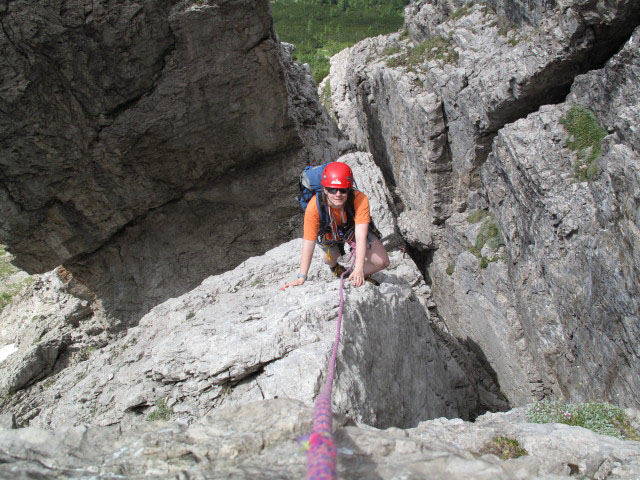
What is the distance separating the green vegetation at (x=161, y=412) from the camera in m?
5.93

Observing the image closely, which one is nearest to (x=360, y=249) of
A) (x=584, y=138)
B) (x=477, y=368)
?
(x=584, y=138)

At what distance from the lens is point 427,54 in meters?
18.2

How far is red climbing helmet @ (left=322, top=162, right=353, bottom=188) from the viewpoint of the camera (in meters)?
6.67

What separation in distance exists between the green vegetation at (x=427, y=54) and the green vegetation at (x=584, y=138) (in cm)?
604

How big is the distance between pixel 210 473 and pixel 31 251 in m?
14.8

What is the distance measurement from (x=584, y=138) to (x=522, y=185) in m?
2.06

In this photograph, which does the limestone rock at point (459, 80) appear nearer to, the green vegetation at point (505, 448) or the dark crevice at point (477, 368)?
the dark crevice at point (477, 368)

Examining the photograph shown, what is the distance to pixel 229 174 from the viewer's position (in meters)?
16.5

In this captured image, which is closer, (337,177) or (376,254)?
(337,177)

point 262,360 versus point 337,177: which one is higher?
point 337,177

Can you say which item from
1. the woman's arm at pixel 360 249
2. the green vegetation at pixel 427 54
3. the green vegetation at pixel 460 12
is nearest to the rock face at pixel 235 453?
the woman's arm at pixel 360 249

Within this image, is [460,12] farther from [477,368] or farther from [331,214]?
[331,214]

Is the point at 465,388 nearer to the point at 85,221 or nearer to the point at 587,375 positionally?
the point at 587,375

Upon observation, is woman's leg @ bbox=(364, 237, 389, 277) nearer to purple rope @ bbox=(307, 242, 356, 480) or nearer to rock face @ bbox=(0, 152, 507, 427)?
rock face @ bbox=(0, 152, 507, 427)
